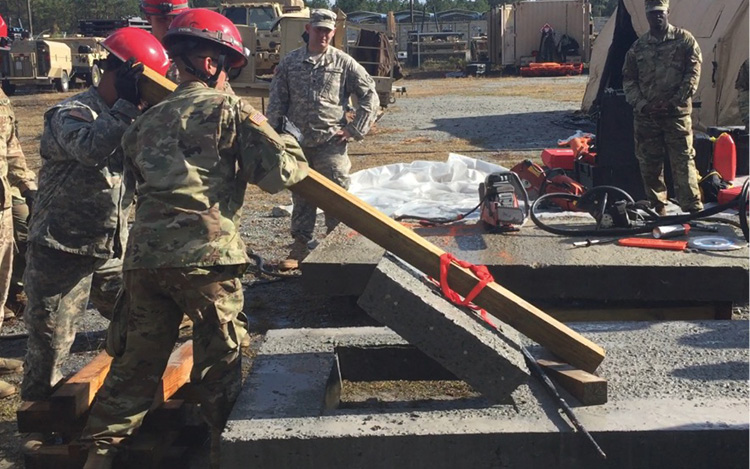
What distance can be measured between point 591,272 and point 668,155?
290 centimetres

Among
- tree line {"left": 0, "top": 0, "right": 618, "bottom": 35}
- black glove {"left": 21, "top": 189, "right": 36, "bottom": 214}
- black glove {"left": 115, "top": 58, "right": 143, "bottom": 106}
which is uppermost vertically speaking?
tree line {"left": 0, "top": 0, "right": 618, "bottom": 35}

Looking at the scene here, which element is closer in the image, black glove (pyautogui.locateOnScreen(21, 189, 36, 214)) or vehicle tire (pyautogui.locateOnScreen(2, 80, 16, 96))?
black glove (pyautogui.locateOnScreen(21, 189, 36, 214))

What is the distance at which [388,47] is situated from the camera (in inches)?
849

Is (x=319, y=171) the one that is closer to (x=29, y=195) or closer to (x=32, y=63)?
(x=29, y=195)

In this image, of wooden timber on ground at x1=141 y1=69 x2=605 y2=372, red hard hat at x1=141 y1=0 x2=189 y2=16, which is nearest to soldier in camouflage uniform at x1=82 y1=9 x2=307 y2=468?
wooden timber on ground at x1=141 y1=69 x2=605 y2=372

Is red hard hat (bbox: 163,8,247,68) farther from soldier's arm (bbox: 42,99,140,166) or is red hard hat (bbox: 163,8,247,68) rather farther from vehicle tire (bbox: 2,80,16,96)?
vehicle tire (bbox: 2,80,16,96)

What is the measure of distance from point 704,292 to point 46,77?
91.3 ft

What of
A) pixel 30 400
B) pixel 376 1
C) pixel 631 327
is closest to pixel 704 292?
Result: pixel 631 327

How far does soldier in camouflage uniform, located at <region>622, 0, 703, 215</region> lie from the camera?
7.57 metres

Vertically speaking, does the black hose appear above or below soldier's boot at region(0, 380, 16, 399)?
above

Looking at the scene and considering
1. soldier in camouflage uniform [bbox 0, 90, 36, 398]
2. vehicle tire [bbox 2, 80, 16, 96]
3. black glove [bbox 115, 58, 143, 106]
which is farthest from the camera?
vehicle tire [bbox 2, 80, 16, 96]

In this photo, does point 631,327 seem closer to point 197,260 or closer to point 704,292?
point 704,292

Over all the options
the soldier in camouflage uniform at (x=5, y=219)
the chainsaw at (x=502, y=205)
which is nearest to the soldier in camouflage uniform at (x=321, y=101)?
the chainsaw at (x=502, y=205)

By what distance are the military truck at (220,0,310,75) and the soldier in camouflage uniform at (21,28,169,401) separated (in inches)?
654
